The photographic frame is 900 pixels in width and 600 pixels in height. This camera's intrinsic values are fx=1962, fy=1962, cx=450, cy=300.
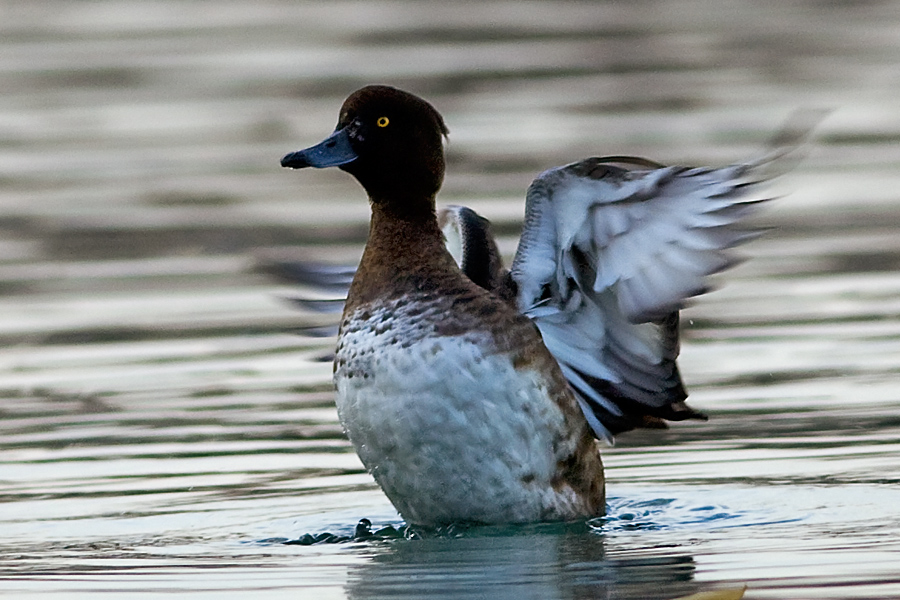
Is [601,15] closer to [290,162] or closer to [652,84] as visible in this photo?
[652,84]

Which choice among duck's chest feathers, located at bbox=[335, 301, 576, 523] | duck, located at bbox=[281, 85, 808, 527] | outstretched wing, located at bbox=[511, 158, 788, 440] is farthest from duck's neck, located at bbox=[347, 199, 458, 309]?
outstretched wing, located at bbox=[511, 158, 788, 440]

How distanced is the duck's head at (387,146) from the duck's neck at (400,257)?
6 centimetres

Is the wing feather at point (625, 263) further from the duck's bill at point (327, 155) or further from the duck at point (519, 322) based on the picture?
the duck's bill at point (327, 155)

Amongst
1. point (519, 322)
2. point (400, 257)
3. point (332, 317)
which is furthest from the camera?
point (332, 317)

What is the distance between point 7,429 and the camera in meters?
8.12

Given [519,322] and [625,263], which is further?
[519,322]

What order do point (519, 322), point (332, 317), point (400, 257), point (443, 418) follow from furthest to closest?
point (332, 317)
point (400, 257)
point (519, 322)
point (443, 418)

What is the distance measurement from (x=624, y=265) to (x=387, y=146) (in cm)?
100

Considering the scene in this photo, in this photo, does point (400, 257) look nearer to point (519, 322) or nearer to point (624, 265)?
point (519, 322)

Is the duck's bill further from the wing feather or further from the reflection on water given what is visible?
the reflection on water

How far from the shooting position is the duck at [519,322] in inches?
238

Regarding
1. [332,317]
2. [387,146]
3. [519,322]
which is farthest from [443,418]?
[332,317]

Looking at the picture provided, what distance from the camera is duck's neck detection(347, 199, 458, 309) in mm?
6551

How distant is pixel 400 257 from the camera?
21.8 feet
